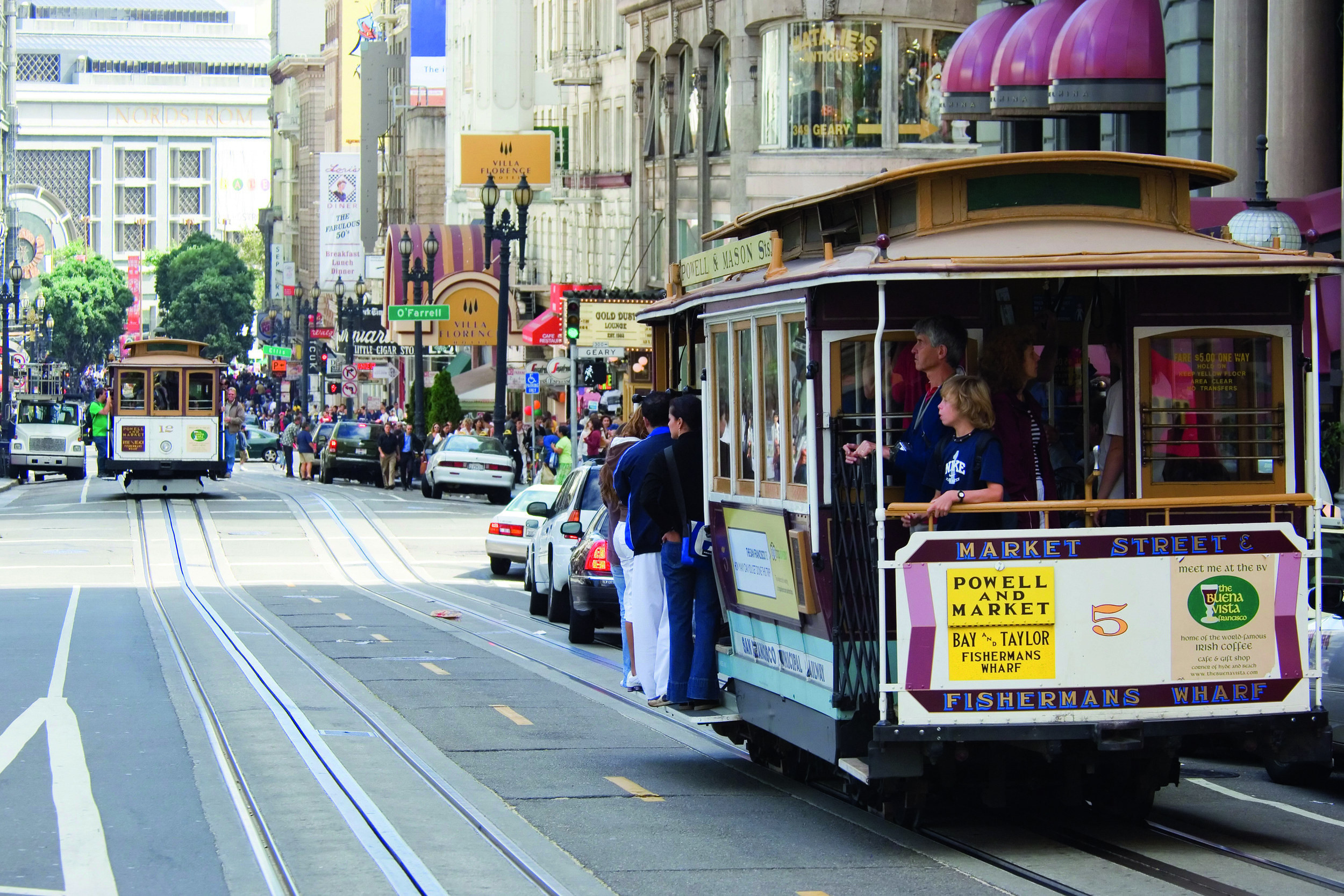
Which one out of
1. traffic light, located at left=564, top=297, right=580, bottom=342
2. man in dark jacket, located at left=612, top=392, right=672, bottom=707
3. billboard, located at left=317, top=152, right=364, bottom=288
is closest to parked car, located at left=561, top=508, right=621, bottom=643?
man in dark jacket, located at left=612, top=392, right=672, bottom=707

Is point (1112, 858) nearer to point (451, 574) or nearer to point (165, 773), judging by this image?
point (165, 773)

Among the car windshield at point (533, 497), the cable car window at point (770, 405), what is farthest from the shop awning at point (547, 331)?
the cable car window at point (770, 405)

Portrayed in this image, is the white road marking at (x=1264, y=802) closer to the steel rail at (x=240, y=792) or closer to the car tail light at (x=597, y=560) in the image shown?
the steel rail at (x=240, y=792)

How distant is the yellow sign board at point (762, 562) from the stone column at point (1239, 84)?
600 inches

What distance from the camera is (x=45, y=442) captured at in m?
58.0

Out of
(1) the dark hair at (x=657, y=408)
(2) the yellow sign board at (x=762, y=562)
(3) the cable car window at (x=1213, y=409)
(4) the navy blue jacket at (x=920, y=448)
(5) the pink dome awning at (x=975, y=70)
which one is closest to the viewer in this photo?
(4) the navy blue jacket at (x=920, y=448)

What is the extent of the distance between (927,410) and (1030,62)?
17.6 metres

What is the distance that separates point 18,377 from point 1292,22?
9303 centimetres

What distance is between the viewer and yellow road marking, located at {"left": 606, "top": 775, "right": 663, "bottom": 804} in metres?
10.3

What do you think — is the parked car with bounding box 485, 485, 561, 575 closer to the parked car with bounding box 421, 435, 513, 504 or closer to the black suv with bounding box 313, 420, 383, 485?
the parked car with bounding box 421, 435, 513, 504

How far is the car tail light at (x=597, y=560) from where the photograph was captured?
59.2 ft

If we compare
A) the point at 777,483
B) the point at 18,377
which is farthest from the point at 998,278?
the point at 18,377

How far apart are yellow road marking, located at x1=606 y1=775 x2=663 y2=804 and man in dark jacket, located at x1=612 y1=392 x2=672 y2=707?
442 millimetres

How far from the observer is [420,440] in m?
50.9
